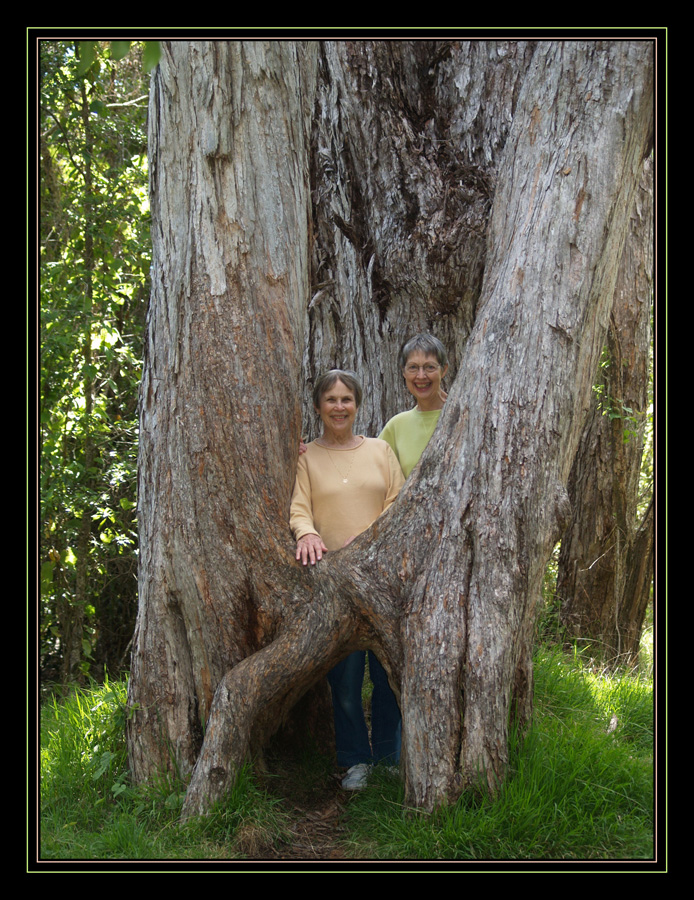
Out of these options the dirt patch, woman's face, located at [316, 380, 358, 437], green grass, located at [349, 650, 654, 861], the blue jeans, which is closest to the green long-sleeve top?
woman's face, located at [316, 380, 358, 437]

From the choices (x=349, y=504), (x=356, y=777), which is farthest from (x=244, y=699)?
(x=349, y=504)

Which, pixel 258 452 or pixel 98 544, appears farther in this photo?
pixel 98 544

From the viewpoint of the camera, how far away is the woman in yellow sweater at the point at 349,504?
4.38 m

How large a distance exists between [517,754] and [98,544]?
493 centimetres

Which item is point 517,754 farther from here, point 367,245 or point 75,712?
point 367,245

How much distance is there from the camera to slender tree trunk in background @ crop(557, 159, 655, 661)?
6.89 meters

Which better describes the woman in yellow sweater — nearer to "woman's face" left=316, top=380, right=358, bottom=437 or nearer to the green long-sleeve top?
"woman's face" left=316, top=380, right=358, bottom=437

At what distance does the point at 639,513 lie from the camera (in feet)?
30.2

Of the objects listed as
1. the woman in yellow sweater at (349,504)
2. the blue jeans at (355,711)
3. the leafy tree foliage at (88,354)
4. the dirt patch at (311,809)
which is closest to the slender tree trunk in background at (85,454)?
the leafy tree foliage at (88,354)

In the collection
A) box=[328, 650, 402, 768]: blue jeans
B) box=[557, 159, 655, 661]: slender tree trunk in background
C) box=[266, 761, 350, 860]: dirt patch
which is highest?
box=[557, 159, 655, 661]: slender tree trunk in background

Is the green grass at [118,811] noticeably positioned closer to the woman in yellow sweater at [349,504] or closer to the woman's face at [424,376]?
the woman in yellow sweater at [349,504]

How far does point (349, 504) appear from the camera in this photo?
4.42 metres

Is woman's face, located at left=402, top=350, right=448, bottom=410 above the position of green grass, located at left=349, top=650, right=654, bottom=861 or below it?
above
